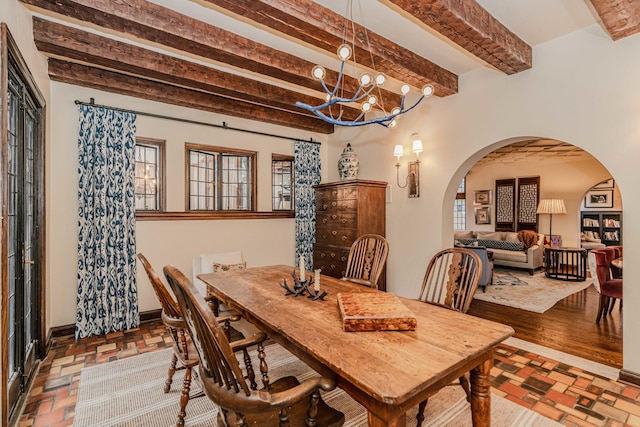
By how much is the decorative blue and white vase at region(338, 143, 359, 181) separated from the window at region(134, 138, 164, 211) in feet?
8.01

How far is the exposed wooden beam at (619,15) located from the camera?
6.46ft

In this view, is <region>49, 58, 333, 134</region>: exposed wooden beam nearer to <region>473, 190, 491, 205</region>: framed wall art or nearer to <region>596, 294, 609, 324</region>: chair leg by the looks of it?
<region>596, 294, 609, 324</region>: chair leg

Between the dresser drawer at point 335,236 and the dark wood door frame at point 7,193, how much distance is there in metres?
3.16

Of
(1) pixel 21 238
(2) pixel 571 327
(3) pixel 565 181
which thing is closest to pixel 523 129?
(2) pixel 571 327

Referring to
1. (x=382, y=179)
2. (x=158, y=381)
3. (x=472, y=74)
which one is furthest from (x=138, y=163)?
(x=472, y=74)

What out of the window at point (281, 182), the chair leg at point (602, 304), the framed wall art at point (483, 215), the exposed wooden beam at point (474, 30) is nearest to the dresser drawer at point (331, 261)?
the window at point (281, 182)

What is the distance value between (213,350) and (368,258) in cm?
190

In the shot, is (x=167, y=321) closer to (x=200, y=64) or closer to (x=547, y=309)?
(x=200, y=64)

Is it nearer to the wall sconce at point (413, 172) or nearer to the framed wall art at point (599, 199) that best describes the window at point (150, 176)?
the wall sconce at point (413, 172)

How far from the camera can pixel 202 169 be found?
4.29m

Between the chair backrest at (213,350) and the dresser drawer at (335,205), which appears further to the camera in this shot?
the dresser drawer at (335,205)

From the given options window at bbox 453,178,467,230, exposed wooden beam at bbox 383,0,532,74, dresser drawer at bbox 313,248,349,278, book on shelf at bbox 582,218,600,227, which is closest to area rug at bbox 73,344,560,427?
dresser drawer at bbox 313,248,349,278

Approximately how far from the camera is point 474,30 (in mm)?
2242

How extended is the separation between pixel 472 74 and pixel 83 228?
448cm
